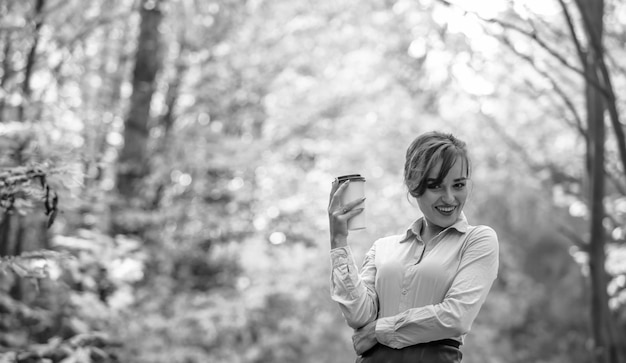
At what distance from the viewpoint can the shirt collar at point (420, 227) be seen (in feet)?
7.66

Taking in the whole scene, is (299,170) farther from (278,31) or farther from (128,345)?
(128,345)

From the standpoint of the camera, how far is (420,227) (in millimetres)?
2465

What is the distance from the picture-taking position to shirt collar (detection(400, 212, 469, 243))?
2336 mm

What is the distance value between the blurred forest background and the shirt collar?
277 centimetres

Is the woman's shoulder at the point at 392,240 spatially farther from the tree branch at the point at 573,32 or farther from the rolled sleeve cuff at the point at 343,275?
the tree branch at the point at 573,32

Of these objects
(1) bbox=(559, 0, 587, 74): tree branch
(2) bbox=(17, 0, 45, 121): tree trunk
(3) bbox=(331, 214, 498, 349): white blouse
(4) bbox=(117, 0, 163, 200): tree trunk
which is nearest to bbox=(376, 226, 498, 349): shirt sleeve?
(3) bbox=(331, 214, 498, 349): white blouse

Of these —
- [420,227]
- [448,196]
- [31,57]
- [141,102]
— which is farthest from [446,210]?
[141,102]

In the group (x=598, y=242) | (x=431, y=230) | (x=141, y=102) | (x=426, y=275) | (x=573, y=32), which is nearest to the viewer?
(x=426, y=275)

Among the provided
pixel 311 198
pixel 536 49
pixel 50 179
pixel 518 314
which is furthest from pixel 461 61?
pixel 518 314

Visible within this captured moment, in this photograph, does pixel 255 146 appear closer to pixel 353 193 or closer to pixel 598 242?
pixel 598 242

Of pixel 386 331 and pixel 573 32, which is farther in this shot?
pixel 573 32

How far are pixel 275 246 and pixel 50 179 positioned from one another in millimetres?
6199

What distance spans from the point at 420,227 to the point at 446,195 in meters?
0.20

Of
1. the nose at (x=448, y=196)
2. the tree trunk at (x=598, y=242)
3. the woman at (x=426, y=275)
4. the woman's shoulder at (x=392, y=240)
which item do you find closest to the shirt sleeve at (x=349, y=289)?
the woman at (x=426, y=275)
